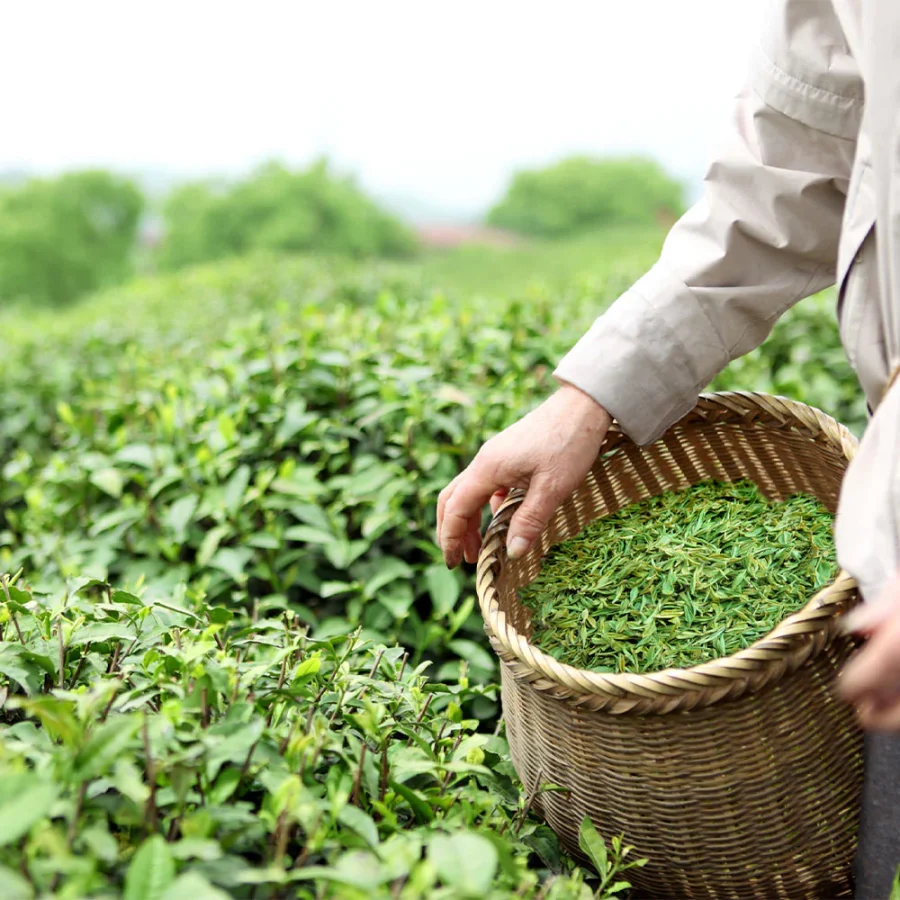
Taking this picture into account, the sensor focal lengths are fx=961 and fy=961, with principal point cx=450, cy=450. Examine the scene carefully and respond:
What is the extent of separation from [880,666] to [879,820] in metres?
0.53

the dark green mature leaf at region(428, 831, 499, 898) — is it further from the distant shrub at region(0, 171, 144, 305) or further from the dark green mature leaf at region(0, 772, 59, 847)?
the distant shrub at region(0, 171, 144, 305)

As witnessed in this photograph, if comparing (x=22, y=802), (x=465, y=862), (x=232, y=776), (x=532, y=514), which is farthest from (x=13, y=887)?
(x=532, y=514)

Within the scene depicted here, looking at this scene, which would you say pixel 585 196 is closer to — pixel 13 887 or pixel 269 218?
pixel 269 218

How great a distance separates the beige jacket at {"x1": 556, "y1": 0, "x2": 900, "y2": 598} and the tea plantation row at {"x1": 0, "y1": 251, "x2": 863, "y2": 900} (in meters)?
0.63

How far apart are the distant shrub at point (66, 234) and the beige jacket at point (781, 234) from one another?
16275 mm

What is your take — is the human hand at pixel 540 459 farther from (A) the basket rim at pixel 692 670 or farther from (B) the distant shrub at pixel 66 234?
(B) the distant shrub at pixel 66 234

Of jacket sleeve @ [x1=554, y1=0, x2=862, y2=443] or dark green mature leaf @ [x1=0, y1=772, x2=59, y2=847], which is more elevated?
jacket sleeve @ [x1=554, y1=0, x2=862, y2=443]

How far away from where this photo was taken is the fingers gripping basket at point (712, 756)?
1.27 metres

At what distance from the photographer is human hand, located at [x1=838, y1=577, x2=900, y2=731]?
3.06ft

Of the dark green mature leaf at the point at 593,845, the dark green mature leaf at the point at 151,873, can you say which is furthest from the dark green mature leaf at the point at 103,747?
the dark green mature leaf at the point at 593,845

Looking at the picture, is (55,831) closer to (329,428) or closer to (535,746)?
(535,746)

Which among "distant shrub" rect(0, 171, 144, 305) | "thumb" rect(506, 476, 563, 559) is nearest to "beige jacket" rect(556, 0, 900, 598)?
"thumb" rect(506, 476, 563, 559)

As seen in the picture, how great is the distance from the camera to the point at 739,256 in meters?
1.53

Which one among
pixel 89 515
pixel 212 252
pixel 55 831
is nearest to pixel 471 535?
pixel 55 831
